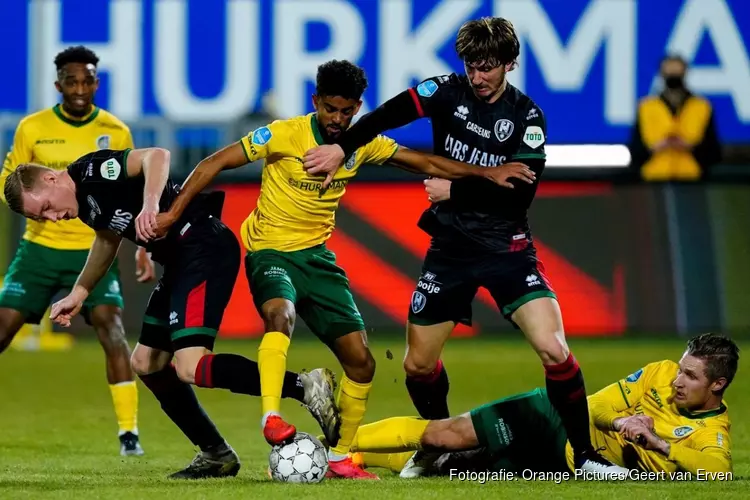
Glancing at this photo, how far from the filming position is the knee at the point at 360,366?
7074 millimetres

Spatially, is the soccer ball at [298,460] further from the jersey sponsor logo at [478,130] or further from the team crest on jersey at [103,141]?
the team crest on jersey at [103,141]

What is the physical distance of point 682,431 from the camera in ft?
21.6

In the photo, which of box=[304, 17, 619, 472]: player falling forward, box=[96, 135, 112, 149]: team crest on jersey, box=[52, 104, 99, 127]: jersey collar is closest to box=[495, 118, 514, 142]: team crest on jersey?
box=[304, 17, 619, 472]: player falling forward

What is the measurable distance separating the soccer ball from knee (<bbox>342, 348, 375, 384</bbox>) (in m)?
0.77

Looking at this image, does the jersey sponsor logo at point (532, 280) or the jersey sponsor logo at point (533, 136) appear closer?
the jersey sponsor logo at point (532, 280)

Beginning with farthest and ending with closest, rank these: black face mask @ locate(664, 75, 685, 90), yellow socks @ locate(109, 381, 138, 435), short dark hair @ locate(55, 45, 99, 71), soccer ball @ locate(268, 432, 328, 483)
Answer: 1. black face mask @ locate(664, 75, 685, 90)
2. short dark hair @ locate(55, 45, 99, 71)
3. yellow socks @ locate(109, 381, 138, 435)
4. soccer ball @ locate(268, 432, 328, 483)

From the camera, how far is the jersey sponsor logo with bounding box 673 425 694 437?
6570 millimetres

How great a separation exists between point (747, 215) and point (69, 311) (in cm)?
737

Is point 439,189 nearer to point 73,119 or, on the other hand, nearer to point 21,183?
point 21,183

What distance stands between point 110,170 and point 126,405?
192 cm

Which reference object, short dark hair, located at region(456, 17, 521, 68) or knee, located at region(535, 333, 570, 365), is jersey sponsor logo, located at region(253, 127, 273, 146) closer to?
short dark hair, located at region(456, 17, 521, 68)

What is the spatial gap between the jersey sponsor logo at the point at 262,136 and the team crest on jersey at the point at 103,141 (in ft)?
6.76

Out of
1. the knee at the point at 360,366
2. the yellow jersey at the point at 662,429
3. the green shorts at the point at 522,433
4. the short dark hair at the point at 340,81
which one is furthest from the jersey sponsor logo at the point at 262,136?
the yellow jersey at the point at 662,429

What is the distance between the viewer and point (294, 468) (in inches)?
250
